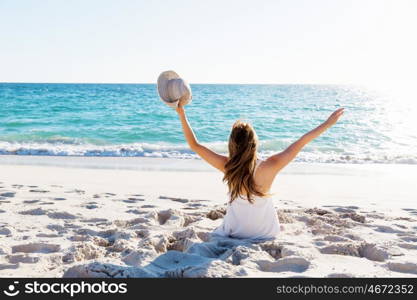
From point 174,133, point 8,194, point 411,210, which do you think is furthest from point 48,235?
point 174,133

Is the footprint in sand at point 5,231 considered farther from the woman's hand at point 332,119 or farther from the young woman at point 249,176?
the woman's hand at point 332,119

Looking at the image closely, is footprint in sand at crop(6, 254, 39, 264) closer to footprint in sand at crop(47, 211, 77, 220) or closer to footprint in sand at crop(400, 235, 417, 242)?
footprint in sand at crop(47, 211, 77, 220)

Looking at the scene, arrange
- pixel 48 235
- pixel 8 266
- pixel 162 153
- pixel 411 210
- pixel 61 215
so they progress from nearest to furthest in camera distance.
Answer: pixel 8 266, pixel 48 235, pixel 61 215, pixel 411 210, pixel 162 153

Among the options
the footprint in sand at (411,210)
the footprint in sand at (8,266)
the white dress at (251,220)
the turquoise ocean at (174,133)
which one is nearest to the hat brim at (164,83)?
the white dress at (251,220)

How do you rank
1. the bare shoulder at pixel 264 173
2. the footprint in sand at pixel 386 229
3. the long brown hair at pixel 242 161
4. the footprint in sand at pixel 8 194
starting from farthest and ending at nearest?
the footprint in sand at pixel 8 194, the footprint in sand at pixel 386 229, the bare shoulder at pixel 264 173, the long brown hair at pixel 242 161

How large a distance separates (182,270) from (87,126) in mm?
16581

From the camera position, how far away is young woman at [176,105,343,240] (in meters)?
3.59

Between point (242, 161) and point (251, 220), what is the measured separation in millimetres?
602

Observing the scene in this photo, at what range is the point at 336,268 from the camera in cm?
325

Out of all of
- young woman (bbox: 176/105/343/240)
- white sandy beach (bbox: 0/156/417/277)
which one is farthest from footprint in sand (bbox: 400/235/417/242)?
young woman (bbox: 176/105/343/240)

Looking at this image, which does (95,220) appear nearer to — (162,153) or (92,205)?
(92,205)

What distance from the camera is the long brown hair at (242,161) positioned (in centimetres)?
357

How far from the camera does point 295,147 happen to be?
3625 millimetres

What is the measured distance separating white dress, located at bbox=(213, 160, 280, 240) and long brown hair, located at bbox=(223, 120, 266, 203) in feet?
0.33
